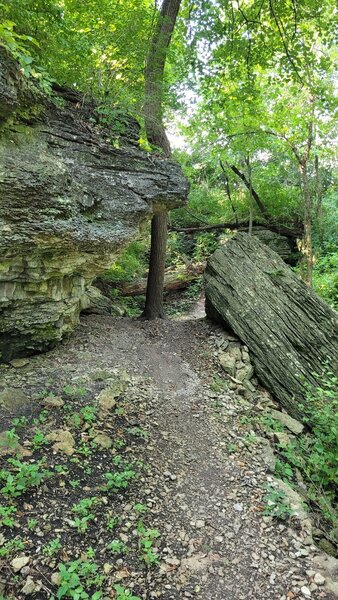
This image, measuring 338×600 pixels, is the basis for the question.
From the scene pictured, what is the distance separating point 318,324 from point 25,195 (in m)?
5.67

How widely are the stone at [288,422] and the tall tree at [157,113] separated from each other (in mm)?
3908

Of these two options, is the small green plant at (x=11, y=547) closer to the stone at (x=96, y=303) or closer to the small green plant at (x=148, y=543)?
the small green plant at (x=148, y=543)

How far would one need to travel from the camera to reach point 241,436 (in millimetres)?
5012

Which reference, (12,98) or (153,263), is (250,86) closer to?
(153,263)

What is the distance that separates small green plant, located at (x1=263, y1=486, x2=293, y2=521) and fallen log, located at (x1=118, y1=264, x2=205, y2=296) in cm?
817

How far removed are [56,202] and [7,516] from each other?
3340mm

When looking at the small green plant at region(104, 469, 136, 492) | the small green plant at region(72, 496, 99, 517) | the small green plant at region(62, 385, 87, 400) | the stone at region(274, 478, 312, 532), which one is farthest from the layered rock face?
the stone at region(274, 478, 312, 532)

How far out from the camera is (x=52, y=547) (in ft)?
9.33

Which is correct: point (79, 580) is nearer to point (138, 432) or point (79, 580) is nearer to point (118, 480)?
point (118, 480)

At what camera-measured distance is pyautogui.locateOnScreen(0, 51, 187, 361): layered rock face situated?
13.6ft

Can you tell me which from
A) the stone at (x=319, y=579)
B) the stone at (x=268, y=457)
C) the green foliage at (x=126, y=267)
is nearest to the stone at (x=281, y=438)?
the stone at (x=268, y=457)

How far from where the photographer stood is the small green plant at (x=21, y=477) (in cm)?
314

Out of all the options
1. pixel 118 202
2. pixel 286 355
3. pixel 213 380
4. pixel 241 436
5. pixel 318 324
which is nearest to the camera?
pixel 241 436

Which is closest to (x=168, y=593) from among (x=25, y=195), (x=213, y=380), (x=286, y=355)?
(x=213, y=380)
